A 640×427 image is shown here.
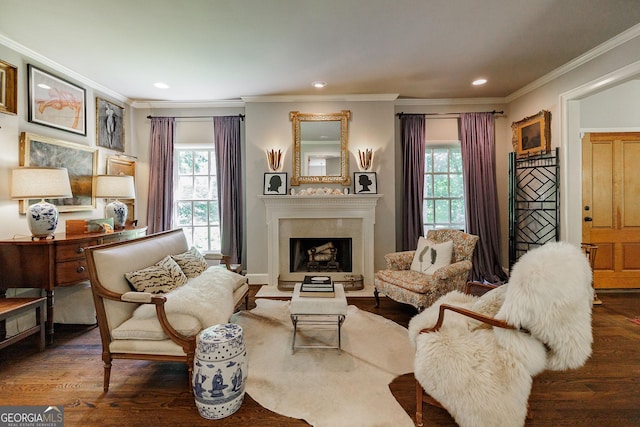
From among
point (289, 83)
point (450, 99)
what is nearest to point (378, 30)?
point (289, 83)

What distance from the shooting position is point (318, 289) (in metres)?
2.50

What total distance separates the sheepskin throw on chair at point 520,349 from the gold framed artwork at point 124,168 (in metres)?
4.57

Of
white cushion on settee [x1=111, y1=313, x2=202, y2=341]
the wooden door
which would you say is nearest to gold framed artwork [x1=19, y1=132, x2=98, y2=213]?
white cushion on settee [x1=111, y1=313, x2=202, y2=341]

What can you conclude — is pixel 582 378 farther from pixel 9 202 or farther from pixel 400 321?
pixel 9 202

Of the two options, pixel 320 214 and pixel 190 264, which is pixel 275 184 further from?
pixel 190 264

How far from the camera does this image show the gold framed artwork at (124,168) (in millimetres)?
3945

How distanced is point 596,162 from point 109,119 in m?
6.84

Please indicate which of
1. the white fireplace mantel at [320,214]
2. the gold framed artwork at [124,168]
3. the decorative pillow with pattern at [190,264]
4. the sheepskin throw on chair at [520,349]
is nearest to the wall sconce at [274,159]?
the white fireplace mantel at [320,214]

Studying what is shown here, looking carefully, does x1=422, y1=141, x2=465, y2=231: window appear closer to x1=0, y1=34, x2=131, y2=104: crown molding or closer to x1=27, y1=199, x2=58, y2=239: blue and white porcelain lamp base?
x1=27, y1=199, x2=58, y2=239: blue and white porcelain lamp base

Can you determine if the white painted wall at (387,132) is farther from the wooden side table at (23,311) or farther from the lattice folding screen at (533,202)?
the wooden side table at (23,311)

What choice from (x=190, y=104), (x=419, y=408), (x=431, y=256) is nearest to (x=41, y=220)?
(x=190, y=104)

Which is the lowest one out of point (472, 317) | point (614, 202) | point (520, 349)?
point (520, 349)

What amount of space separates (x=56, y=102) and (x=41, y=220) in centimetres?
155

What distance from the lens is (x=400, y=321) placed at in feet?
9.73
